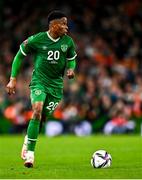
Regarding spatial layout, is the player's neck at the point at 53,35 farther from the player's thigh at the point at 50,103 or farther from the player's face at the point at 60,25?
the player's thigh at the point at 50,103

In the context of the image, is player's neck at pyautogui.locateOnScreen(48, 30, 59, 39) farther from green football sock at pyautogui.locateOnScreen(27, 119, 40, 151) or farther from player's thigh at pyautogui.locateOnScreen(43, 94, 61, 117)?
green football sock at pyautogui.locateOnScreen(27, 119, 40, 151)

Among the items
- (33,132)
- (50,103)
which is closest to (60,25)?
(50,103)

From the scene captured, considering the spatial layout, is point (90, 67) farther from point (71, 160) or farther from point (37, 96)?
point (37, 96)

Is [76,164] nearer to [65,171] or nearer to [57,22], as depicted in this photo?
[65,171]

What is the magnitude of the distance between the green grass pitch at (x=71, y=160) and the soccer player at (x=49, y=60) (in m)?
0.79

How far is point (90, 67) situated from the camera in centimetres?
2800

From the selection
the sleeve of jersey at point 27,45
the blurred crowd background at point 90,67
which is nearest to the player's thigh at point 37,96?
the sleeve of jersey at point 27,45

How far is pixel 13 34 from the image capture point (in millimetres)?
30531

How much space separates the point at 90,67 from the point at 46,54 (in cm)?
1483

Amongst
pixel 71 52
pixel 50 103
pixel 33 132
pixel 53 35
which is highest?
pixel 53 35

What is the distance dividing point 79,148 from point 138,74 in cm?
901

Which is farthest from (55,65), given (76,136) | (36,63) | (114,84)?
(114,84)

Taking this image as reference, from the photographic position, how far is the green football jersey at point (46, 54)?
43.3 feet

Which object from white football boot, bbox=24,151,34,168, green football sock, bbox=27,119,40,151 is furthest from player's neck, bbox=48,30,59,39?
white football boot, bbox=24,151,34,168
